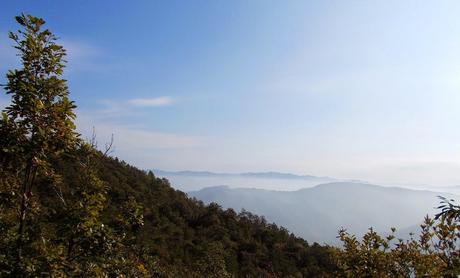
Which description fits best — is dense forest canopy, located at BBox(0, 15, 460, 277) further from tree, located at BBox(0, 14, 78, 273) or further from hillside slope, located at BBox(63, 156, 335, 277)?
hillside slope, located at BBox(63, 156, 335, 277)

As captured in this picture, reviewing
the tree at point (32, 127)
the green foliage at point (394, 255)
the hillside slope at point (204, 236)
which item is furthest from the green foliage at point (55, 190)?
the hillside slope at point (204, 236)

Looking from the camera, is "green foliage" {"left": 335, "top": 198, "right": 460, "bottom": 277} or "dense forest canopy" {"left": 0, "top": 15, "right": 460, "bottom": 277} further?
"green foliage" {"left": 335, "top": 198, "right": 460, "bottom": 277}

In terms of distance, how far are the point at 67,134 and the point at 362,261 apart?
5509 millimetres

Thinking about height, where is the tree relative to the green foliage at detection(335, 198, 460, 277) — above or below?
above

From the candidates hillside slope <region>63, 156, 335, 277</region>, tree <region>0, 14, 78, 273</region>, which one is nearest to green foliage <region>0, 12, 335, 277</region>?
tree <region>0, 14, 78, 273</region>

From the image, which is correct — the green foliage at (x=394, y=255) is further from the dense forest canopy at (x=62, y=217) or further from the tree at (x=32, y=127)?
the tree at (x=32, y=127)

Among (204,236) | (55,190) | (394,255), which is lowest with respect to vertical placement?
(204,236)

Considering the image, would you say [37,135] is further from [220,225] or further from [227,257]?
[220,225]

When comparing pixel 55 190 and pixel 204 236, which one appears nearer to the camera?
pixel 55 190

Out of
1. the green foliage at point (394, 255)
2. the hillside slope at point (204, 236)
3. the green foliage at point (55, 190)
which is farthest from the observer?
the hillside slope at point (204, 236)

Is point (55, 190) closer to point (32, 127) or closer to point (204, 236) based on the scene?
point (32, 127)

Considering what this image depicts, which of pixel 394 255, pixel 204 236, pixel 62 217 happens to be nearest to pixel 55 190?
pixel 62 217

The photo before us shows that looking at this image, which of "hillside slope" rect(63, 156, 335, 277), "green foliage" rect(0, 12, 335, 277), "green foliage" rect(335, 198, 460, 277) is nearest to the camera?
"green foliage" rect(0, 12, 335, 277)

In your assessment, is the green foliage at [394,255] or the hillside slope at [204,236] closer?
the green foliage at [394,255]
